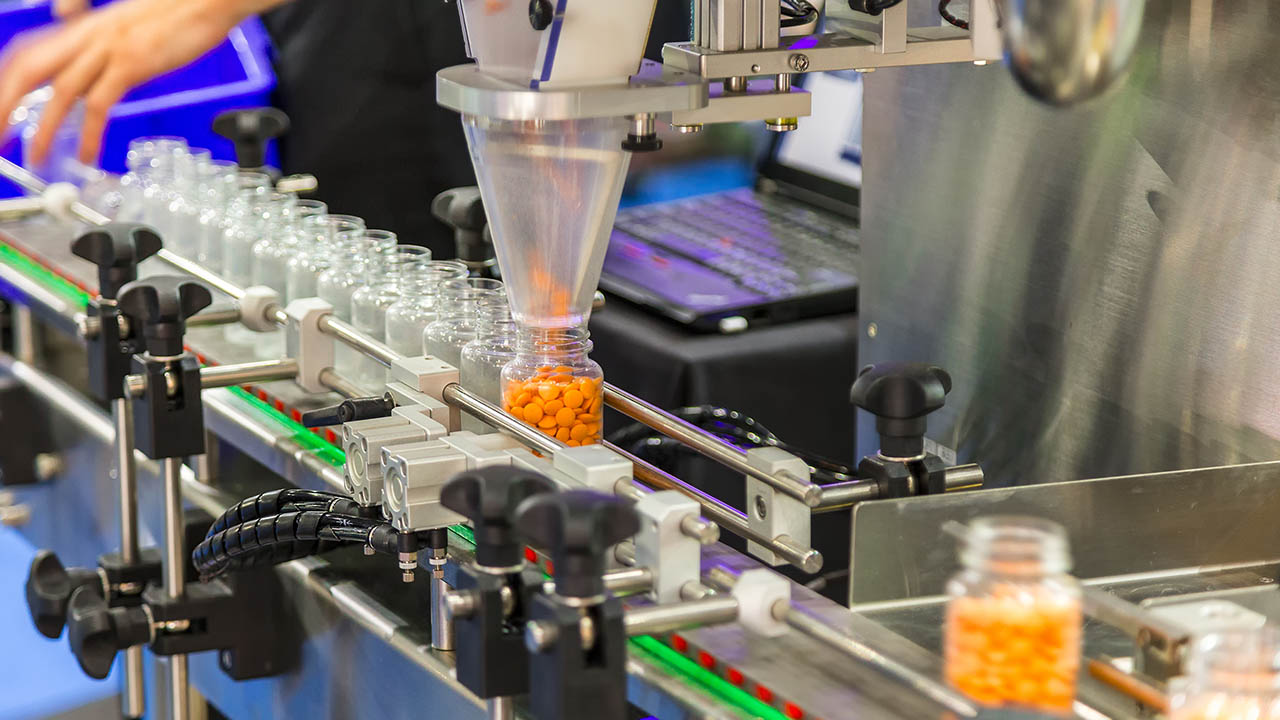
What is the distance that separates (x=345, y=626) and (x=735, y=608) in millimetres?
557

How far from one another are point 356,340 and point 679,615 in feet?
2.04

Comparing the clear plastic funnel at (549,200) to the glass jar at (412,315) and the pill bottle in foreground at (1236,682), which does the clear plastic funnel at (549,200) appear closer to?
the glass jar at (412,315)

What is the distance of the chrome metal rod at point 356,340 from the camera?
142 cm

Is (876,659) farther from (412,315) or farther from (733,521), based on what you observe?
(412,315)

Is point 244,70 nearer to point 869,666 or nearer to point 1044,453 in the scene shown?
point 1044,453

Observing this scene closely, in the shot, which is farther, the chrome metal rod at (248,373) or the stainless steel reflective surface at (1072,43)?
the chrome metal rod at (248,373)

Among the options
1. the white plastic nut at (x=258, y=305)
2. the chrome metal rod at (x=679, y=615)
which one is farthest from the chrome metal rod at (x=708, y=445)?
the white plastic nut at (x=258, y=305)

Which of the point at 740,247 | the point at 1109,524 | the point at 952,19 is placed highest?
the point at 952,19

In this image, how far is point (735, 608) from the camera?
3.31ft

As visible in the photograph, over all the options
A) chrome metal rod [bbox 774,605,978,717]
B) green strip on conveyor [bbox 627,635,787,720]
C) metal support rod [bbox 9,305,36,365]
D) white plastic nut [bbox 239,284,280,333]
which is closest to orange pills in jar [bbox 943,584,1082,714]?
chrome metal rod [bbox 774,605,978,717]

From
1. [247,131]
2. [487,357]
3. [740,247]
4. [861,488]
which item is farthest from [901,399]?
[740,247]

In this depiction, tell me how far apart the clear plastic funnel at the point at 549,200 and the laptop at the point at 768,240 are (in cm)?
101

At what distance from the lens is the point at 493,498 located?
912mm

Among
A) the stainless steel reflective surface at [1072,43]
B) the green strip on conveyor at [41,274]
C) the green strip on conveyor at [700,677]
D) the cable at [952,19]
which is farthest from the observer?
the green strip on conveyor at [41,274]
